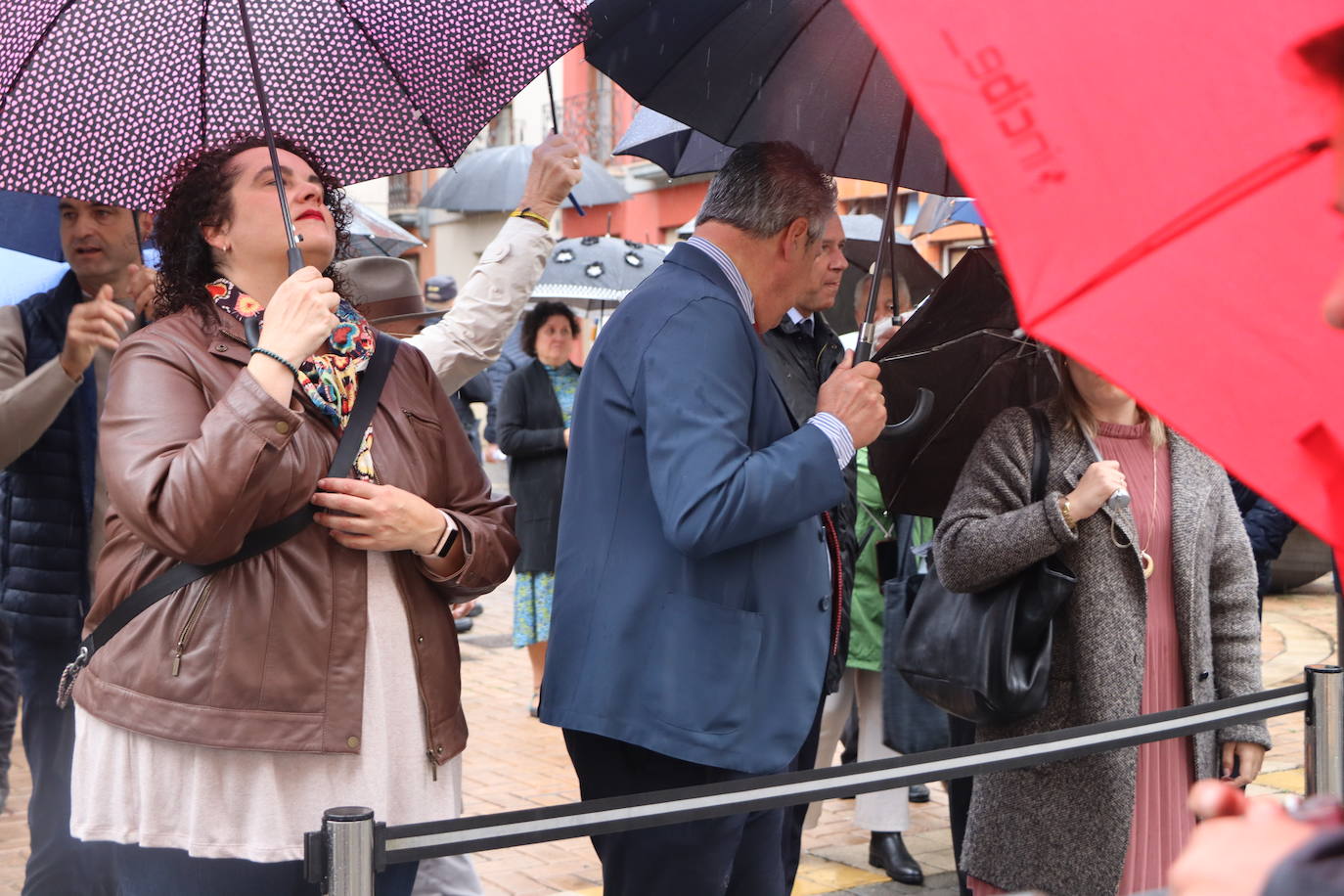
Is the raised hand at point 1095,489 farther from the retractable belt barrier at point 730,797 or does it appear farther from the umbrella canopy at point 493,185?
the umbrella canopy at point 493,185

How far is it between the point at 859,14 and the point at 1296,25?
0.43 metres

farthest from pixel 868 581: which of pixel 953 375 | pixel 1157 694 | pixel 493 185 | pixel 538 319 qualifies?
pixel 493 185

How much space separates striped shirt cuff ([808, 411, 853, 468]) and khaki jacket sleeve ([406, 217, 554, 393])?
1.02 metres

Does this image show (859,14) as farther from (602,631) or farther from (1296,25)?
(602,631)

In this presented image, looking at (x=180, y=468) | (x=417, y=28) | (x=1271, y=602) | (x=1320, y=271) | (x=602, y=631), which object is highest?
(x=417, y=28)

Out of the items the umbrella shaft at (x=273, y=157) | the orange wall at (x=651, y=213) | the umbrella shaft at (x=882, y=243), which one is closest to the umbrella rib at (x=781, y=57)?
the umbrella shaft at (x=882, y=243)

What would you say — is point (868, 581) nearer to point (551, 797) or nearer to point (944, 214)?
point (551, 797)

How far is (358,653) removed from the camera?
253 cm

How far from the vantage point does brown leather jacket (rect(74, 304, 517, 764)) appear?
2359 millimetres

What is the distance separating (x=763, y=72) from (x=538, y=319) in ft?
15.9

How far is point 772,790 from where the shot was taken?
235cm

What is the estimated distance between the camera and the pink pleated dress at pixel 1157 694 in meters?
3.32

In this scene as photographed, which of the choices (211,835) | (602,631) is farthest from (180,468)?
(602,631)

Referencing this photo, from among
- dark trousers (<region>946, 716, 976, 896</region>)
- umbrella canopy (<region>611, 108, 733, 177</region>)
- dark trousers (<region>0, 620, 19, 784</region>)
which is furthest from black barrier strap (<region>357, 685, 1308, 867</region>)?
dark trousers (<region>0, 620, 19, 784</region>)
